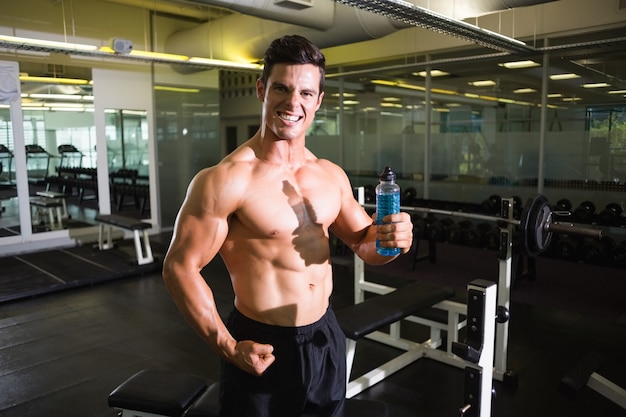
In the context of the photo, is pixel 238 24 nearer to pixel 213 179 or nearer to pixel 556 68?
pixel 556 68

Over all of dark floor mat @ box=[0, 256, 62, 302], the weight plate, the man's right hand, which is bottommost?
dark floor mat @ box=[0, 256, 62, 302]

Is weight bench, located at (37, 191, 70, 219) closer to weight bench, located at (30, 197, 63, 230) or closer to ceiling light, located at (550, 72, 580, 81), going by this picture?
weight bench, located at (30, 197, 63, 230)

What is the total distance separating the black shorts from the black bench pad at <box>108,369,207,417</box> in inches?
20.6

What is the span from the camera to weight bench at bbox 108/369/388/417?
1.58 metres

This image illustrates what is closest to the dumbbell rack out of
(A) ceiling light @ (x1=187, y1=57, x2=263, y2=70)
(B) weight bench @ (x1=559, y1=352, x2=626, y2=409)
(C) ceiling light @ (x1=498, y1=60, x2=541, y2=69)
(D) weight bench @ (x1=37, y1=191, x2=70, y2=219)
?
(B) weight bench @ (x1=559, y1=352, x2=626, y2=409)

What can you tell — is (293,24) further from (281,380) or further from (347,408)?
(281,380)

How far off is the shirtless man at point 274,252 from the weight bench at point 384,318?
3.28 ft

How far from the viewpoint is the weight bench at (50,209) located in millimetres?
5359

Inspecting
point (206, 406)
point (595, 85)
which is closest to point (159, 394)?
point (206, 406)

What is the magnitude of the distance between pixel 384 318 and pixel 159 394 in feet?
3.54

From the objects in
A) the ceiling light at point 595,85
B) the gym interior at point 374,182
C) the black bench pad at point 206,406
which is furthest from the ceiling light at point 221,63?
the black bench pad at point 206,406

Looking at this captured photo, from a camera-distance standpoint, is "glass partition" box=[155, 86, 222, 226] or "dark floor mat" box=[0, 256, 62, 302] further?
"glass partition" box=[155, 86, 222, 226]

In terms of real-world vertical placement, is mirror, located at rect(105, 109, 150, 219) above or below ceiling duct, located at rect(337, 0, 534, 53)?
below

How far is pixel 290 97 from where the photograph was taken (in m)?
1.10
